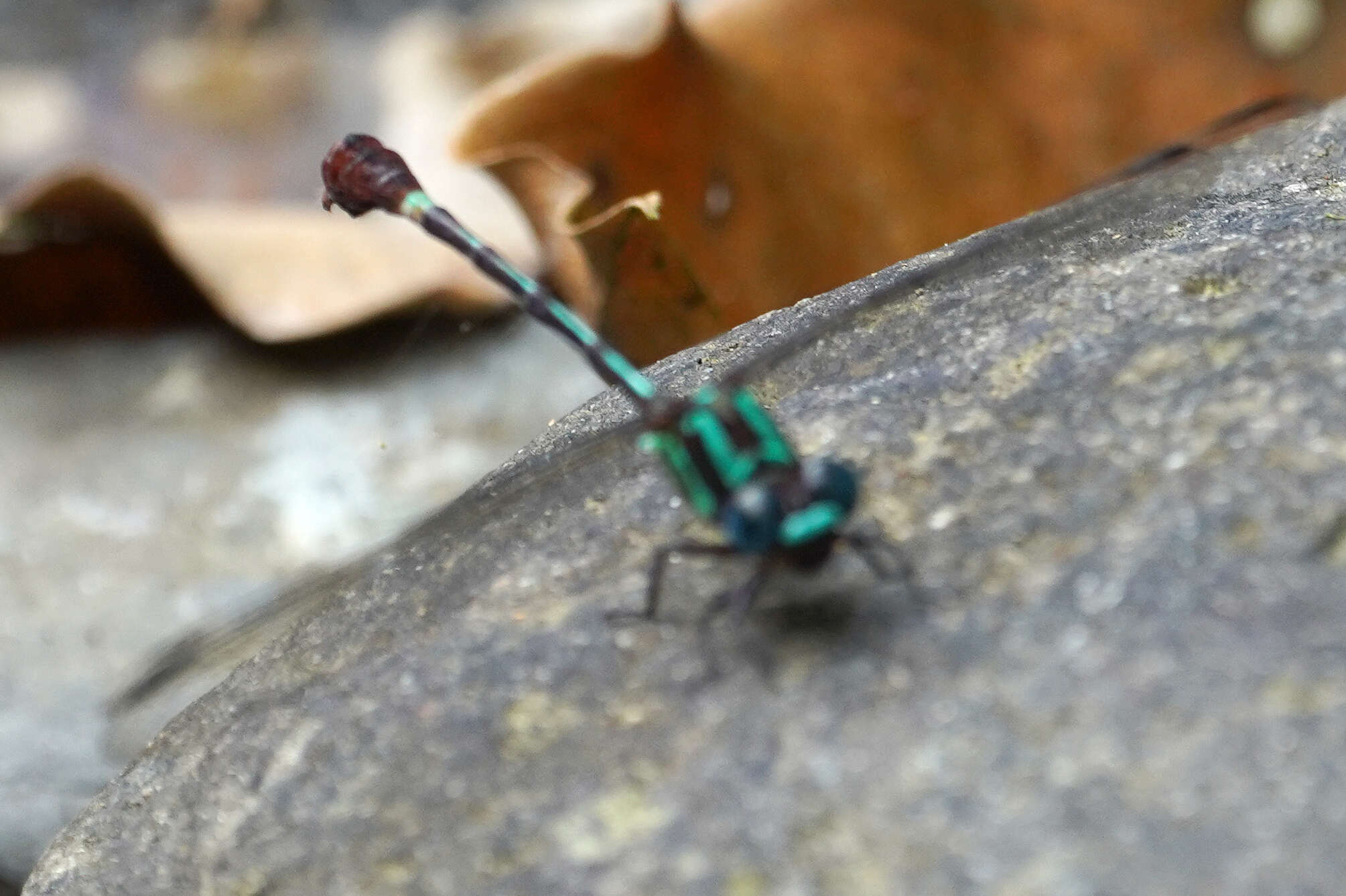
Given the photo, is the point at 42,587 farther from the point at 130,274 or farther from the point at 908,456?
the point at 908,456

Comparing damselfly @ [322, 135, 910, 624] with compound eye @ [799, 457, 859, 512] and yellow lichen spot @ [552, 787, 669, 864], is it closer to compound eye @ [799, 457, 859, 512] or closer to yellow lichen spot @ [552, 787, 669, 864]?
compound eye @ [799, 457, 859, 512]

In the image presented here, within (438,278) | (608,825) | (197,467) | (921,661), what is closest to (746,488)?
(921,661)

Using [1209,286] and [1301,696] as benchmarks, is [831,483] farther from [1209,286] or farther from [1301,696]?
[1209,286]

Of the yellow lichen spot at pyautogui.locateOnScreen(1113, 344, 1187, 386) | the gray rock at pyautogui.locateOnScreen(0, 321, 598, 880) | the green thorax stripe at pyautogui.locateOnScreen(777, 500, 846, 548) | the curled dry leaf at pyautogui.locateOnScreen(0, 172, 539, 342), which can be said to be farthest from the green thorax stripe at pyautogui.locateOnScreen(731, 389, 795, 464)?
the curled dry leaf at pyautogui.locateOnScreen(0, 172, 539, 342)

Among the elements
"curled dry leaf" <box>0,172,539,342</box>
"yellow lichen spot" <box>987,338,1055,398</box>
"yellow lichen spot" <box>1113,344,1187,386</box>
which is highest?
"curled dry leaf" <box>0,172,539,342</box>

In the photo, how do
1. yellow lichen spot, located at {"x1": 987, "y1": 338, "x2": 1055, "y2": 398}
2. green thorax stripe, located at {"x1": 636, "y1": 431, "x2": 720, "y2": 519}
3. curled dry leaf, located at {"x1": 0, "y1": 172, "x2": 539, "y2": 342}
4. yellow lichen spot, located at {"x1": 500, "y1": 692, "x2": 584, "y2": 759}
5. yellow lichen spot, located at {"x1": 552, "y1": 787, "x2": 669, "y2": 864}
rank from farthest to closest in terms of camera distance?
curled dry leaf, located at {"x1": 0, "y1": 172, "x2": 539, "y2": 342} < yellow lichen spot, located at {"x1": 987, "y1": 338, "x2": 1055, "y2": 398} < green thorax stripe, located at {"x1": 636, "y1": 431, "x2": 720, "y2": 519} < yellow lichen spot, located at {"x1": 500, "y1": 692, "x2": 584, "y2": 759} < yellow lichen spot, located at {"x1": 552, "y1": 787, "x2": 669, "y2": 864}

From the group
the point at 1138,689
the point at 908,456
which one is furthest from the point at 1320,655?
the point at 908,456

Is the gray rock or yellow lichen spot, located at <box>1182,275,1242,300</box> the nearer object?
yellow lichen spot, located at <box>1182,275,1242,300</box>
